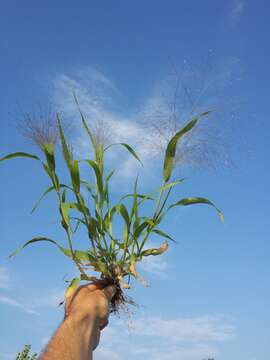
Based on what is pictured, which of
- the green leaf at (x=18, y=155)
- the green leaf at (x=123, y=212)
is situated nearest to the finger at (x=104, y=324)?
the green leaf at (x=123, y=212)

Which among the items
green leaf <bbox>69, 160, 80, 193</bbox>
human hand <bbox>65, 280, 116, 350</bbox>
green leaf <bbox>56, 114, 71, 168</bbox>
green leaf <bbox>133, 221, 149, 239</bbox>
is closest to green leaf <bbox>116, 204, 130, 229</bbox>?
green leaf <bbox>133, 221, 149, 239</bbox>

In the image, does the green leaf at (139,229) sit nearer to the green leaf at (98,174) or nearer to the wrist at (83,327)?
the green leaf at (98,174)

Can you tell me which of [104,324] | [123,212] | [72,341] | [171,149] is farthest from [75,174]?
[72,341]

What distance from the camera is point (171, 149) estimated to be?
8.43 feet

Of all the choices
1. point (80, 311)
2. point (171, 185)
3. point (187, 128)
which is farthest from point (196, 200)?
point (80, 311)

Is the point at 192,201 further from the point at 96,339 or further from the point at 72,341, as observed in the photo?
the point at 72,341

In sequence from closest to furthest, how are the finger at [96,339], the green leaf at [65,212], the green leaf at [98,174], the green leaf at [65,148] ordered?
the finger at [96,339] → the green leaf at [65,212] → the green leaf at [65,148] → the green leaf at [98,174]

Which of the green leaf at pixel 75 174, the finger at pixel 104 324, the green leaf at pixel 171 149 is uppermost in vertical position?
the green leaf at pixel 171 149

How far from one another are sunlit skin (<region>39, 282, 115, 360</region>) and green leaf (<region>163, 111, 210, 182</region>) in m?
0.86

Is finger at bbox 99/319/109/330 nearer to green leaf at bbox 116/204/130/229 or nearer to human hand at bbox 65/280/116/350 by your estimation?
A: human hand at bbox 65/280/116/350

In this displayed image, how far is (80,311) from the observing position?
1.91 meters

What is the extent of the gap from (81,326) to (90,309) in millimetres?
92

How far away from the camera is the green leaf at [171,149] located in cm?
256

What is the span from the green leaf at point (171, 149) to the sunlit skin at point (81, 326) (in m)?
0.86
